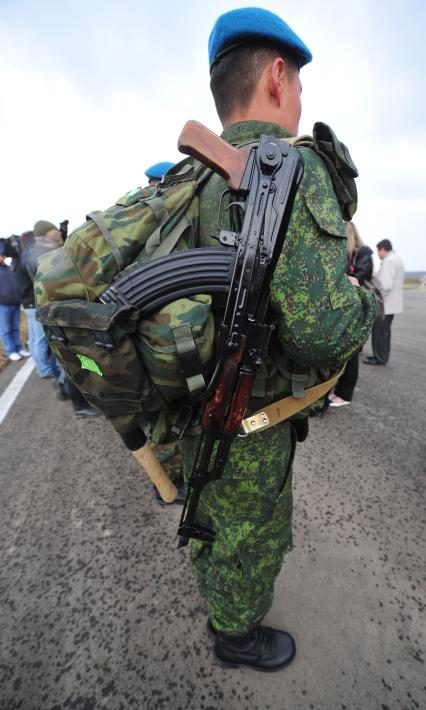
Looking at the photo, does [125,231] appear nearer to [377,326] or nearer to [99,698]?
[99,698]

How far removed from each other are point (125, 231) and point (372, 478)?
228 cm

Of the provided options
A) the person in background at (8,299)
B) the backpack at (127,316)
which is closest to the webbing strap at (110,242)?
the backpack at (127,316)

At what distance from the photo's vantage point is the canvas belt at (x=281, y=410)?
112cm

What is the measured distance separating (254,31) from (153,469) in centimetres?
164

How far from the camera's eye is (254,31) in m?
1.06

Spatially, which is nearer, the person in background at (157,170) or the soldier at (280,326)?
the soldier at (280,326)

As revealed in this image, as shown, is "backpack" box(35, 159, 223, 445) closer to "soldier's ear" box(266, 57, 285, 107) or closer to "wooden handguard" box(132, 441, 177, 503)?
"soldier's ear" box(266, 57, 285, 107)

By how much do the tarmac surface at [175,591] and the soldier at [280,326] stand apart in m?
0.16

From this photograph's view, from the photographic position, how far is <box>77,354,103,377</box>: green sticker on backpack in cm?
97

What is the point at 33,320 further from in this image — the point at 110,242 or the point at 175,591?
the point at 110,242

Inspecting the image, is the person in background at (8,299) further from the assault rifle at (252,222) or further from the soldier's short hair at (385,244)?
the soldier's short hair at (385,244)

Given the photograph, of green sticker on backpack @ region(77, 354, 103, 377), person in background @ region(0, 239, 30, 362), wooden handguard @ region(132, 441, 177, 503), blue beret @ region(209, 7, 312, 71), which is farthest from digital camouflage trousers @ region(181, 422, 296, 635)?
person in background @ region(0, 239, 30, 362)

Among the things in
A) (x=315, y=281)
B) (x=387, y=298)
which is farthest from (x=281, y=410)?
(x=387, y=298)

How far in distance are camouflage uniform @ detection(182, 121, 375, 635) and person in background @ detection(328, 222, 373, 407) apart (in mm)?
1975
